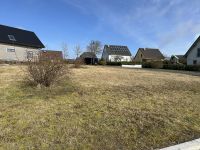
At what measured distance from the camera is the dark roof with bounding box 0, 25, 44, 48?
116ft

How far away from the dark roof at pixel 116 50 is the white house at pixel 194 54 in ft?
123

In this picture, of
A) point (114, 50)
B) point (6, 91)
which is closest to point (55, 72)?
point (6, 91)

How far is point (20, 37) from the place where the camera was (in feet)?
126

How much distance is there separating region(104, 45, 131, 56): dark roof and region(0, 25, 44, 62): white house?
4058 cm

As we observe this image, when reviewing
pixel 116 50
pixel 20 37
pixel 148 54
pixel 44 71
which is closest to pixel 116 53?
pixel 116 50

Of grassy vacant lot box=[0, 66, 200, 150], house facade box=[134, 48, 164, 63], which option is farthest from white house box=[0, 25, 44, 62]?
house facade box=[134, 48, 164, 63]

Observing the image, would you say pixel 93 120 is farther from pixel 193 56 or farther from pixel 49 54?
pixel 193 56

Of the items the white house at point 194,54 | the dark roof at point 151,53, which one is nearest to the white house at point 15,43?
the white house at point 194,54

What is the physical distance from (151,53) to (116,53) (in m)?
12.0

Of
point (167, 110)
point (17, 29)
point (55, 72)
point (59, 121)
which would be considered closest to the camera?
point (59, 121)

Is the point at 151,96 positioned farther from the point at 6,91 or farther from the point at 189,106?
the point at 6,91

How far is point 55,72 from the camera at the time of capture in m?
7.92

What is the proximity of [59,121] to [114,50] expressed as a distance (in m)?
76.3

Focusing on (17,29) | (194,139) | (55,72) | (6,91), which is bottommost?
(194,139)
